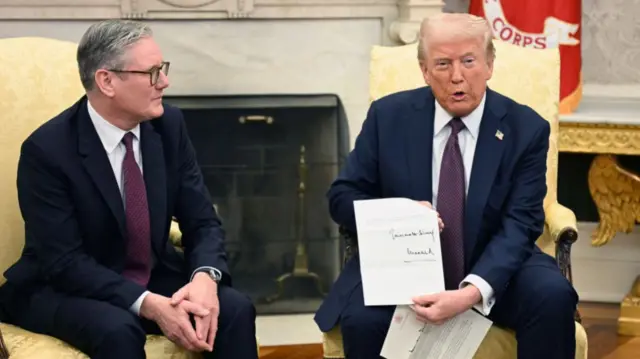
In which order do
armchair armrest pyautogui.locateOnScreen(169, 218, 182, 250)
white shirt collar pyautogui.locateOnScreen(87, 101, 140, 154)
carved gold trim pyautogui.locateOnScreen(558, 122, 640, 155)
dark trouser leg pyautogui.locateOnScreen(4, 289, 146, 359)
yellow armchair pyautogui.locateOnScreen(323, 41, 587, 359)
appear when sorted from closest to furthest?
dark trouser leg pyautogui.locateOnScreen(4, 289, 146, 359), white shirt collar pyautogui.locateOnScreen(87, 101, 140, 154), armchair armrest pyautogui.locateOnScreen(169, 218, 182, 250), yellow armchair pyautogui.locateOnScreen(323, 41, 587, 359), carved gold trim pyautogui.locateOnScreen(558, 122, 640, 155)

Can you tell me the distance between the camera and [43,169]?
2715 millimetres

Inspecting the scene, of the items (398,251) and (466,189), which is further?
(466,189)

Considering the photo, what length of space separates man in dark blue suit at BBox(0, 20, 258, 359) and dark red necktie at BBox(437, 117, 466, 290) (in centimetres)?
53

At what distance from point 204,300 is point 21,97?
0.86 meters

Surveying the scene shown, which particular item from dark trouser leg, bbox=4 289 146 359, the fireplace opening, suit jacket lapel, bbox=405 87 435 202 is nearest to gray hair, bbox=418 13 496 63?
suit jacket lapel, bbox=405 87 435 202

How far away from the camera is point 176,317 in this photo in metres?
2.64

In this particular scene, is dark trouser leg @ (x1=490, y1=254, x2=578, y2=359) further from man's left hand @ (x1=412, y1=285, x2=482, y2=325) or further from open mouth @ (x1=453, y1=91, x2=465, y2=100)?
open mouth @ (x1=453, y1=91, x2=465, y2=100)

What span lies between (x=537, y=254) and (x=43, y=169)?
4.27 feet

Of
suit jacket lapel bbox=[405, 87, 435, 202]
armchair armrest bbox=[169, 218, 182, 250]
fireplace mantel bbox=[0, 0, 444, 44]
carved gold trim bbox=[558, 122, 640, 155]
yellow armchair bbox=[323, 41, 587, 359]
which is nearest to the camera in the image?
suit jacket lapel bbox=[405, 87, 435, 202]

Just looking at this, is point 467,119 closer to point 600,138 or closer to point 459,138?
point 459,138

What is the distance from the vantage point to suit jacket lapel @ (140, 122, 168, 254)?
283 cm

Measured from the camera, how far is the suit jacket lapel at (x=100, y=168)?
2736mm

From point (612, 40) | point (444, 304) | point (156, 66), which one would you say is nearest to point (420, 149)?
point (444, 304)

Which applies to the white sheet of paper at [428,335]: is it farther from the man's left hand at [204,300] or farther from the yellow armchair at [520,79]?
the yellow armchair at [520,79]
